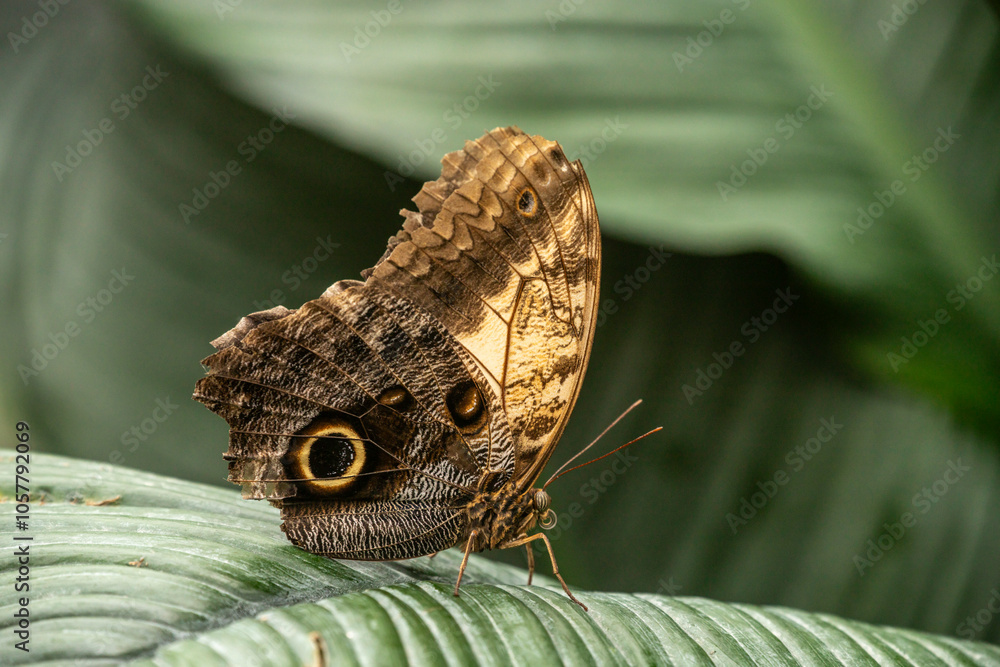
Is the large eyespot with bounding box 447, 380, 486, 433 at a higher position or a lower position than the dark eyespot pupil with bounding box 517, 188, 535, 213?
lower

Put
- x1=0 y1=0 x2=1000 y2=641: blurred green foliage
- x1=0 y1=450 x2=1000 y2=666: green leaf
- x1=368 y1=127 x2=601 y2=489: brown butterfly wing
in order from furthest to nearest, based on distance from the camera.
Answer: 1. x1=0 y1=0 x2=1000 y2=641: blurred green foliage
2. x1=368 y1=127 x2=601 y2=489: brown butterfly wing
3. x1=0 y1=450 x2=1000 y2=666: green leaf

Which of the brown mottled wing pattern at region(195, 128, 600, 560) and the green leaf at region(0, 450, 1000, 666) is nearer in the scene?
the green leaf at region(0, 450, 1000, 666)

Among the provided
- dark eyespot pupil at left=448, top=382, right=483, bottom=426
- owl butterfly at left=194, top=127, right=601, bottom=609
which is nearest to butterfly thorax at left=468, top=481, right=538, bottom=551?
owl butterfly at left=194, top=127, right=601, bottom=609

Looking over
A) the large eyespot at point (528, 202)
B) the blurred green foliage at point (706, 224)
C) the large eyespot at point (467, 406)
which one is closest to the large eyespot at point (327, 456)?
the large eyespot at point (467, 406)

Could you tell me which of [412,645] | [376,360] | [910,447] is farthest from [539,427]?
[910,447]

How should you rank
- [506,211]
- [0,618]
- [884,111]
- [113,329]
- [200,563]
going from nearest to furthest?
[0,618] → [200,563] → [506,211] → [884,111] → [113,329]

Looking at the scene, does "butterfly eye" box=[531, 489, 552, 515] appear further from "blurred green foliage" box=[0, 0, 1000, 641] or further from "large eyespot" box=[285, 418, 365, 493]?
"blurred green foliage" box=[0, 0, 1000, 641]

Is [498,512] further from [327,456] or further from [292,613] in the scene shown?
[292,613]

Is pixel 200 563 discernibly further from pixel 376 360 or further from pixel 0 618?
pixel 376 360
